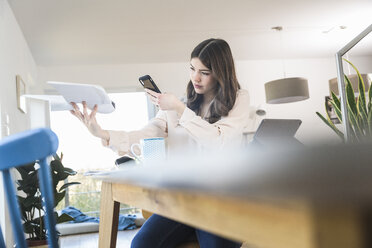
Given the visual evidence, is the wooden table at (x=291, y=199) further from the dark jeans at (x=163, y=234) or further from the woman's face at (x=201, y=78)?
the woman's face at (x=201, y=78)

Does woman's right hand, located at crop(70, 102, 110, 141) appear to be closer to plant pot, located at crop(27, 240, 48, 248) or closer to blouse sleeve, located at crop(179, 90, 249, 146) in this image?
blouse sleeve, located at crop(179, 90, 249, 146)

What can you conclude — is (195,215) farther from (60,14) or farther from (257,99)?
(257,99)

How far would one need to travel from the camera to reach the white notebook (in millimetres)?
1366

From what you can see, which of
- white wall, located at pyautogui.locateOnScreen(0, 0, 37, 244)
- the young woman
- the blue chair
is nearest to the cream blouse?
the young woman

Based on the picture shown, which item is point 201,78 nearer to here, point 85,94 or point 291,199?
point 85,94

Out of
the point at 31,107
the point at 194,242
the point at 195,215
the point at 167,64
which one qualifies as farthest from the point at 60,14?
the point at 195,215

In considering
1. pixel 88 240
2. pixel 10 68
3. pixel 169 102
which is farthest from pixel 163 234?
pixel 88 240

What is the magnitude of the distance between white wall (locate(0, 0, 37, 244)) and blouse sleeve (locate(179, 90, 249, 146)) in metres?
2.38

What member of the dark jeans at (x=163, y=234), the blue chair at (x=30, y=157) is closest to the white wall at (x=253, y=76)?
the dark jeans at (x=163, y=234)

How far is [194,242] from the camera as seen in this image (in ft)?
3.66

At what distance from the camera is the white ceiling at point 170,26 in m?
4.43

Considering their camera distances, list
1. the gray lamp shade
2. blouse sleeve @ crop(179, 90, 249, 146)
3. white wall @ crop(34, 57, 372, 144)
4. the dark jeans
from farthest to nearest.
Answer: white wall @ crop(34, 57, 372, 144)
the gray lamp shade
blouse sleeve @ crop(179, 90, 249, 146)
the dark jeans

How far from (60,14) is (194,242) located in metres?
3.96

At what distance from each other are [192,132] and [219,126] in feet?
0.37
